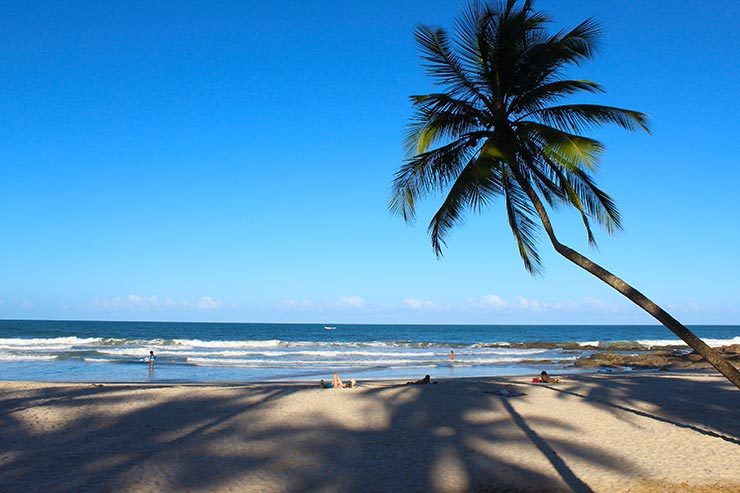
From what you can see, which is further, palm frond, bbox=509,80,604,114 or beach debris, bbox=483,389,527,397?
beach debris, bbox=483,389,527,397

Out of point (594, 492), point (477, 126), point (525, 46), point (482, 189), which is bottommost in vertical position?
point (594, 492)

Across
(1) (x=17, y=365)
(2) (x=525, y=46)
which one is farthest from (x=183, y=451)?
(1) (x=17, y=365)

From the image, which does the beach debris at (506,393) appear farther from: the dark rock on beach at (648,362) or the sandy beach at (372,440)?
the dark rock on beach at (648,362)

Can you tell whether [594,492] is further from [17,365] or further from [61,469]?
[17,365]

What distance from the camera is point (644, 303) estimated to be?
703 cm

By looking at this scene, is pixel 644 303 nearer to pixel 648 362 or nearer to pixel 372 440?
pixel 372 440

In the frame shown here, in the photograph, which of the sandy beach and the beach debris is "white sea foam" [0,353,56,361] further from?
the beach debris

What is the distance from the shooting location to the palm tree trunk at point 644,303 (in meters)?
6.72

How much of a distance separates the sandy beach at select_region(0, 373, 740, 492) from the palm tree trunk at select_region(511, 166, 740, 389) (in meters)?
1.53

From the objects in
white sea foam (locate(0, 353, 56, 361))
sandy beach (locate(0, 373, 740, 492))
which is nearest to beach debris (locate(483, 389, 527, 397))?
sandy beach (locate(0, 373, 740, 492))

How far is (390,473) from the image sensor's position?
24.8ft

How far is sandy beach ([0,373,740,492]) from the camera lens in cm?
723

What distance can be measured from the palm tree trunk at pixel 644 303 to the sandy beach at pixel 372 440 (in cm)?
153

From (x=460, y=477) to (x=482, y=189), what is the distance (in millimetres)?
4380
